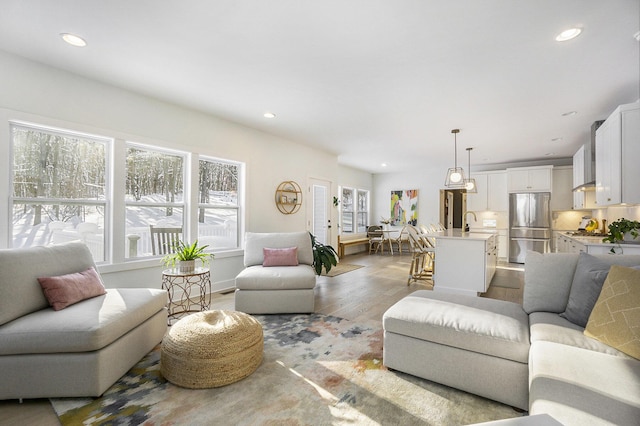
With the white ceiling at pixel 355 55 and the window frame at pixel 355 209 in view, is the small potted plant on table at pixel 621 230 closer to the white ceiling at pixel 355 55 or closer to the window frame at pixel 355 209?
the white ceiling at pixel 355 55

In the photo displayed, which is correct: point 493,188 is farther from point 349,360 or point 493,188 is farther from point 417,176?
point 349,360

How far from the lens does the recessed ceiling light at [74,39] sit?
2416 millimetres

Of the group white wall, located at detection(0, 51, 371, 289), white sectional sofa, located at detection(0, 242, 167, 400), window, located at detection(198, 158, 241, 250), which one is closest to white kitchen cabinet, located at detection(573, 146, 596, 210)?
white wall, located at detection(0, 51, 371, 289)

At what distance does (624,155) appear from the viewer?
10.8 feet

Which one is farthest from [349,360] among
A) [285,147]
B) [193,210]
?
[285,147]

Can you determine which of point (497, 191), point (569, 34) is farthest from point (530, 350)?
point (497, 191)

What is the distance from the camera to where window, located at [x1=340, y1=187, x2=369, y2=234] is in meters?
8.77

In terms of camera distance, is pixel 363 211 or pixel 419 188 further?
pixel 363 211

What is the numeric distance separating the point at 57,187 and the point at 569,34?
194 inches

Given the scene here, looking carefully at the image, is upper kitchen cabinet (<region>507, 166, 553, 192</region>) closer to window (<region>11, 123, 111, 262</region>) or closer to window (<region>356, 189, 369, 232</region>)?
window (<region>356, 189, 369, 232</region>)

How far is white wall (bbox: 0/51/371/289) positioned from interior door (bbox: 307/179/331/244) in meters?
0.40

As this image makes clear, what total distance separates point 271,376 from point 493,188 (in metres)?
7.48

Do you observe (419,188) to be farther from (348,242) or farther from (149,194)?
(149,194)

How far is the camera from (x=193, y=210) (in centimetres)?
419
